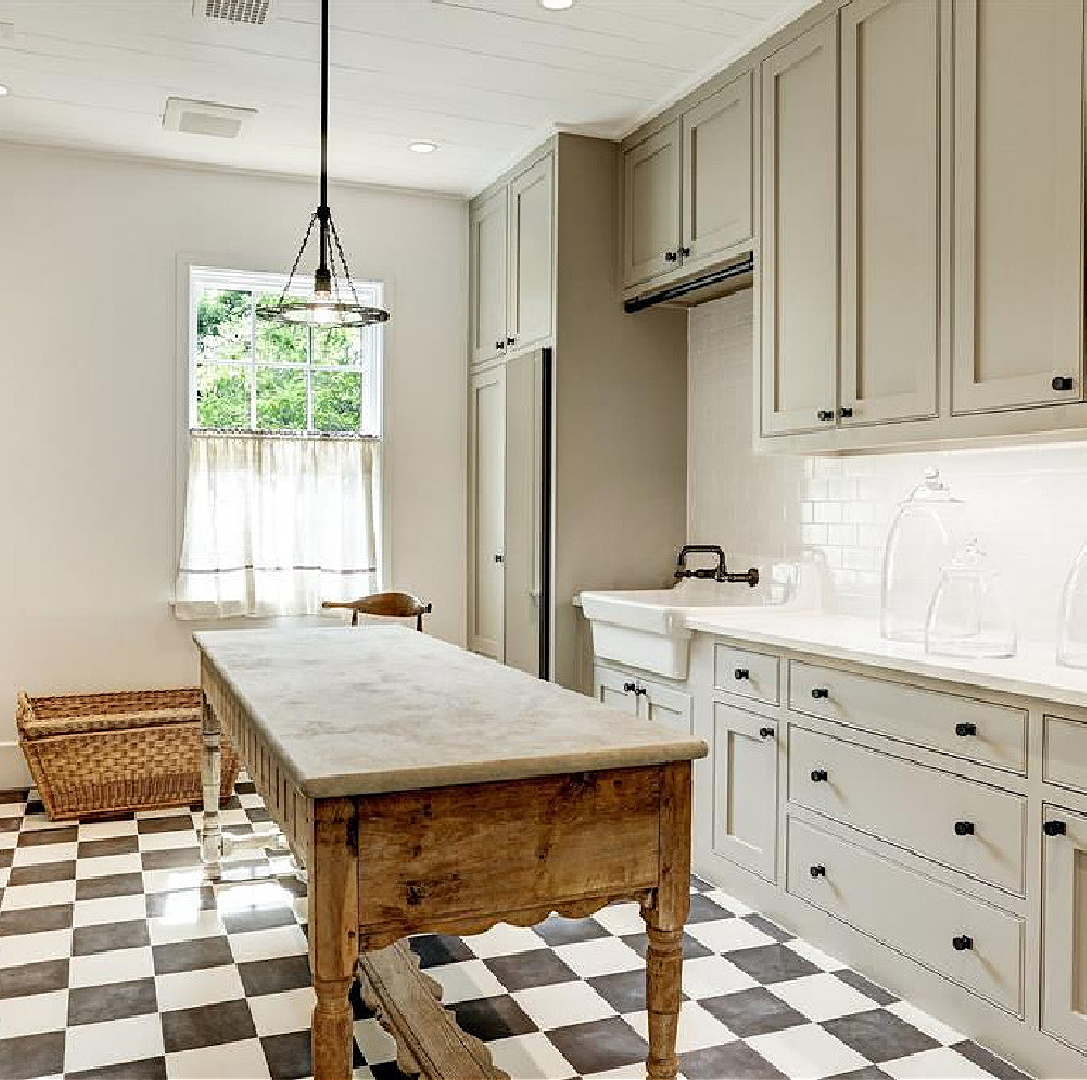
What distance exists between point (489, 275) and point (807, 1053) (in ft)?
12.4

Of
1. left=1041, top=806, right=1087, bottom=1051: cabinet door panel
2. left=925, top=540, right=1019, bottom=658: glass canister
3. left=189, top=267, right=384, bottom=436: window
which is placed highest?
left=189, top=267, right=384, bottom=436: window

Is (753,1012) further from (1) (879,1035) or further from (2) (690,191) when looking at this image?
(2) (690,191)

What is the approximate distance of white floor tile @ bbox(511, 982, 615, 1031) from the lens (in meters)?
2.65

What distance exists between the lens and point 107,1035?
8.41 ft

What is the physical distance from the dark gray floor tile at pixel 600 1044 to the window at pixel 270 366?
3355mm

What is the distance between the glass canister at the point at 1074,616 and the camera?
262 centimetres

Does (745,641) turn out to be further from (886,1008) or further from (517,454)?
(517,454)

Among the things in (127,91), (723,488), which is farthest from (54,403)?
(723,488)

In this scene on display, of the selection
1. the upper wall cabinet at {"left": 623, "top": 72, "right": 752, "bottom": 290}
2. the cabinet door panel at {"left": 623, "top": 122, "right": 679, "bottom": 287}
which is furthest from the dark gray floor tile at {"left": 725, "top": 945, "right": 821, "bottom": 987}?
the cabinet door panel at {"left": 623, "top": 122, "right": 679, "bottom": 287}

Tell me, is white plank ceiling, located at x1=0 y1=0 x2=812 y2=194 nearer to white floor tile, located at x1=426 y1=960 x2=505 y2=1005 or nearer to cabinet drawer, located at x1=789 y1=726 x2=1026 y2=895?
cabinet drawer, located at x1=789 y1=726 x2=1026 y2=895

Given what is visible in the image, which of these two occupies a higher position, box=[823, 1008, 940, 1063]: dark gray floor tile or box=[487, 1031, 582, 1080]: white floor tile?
box=[487, 1031, 582, 1080]: white floor tile

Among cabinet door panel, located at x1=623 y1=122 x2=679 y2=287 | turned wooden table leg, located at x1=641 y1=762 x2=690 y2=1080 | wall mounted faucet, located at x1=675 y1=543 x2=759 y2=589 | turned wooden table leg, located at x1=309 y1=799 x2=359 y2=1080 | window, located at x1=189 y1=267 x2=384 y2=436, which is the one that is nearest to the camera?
turned wooden table leg, located at x1=309 y1=799 x2=359 y2=1080

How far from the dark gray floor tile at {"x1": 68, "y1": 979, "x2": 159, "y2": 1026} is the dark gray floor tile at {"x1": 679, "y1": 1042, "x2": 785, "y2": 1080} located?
4.30ft

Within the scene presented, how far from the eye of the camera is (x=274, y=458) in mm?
5152
